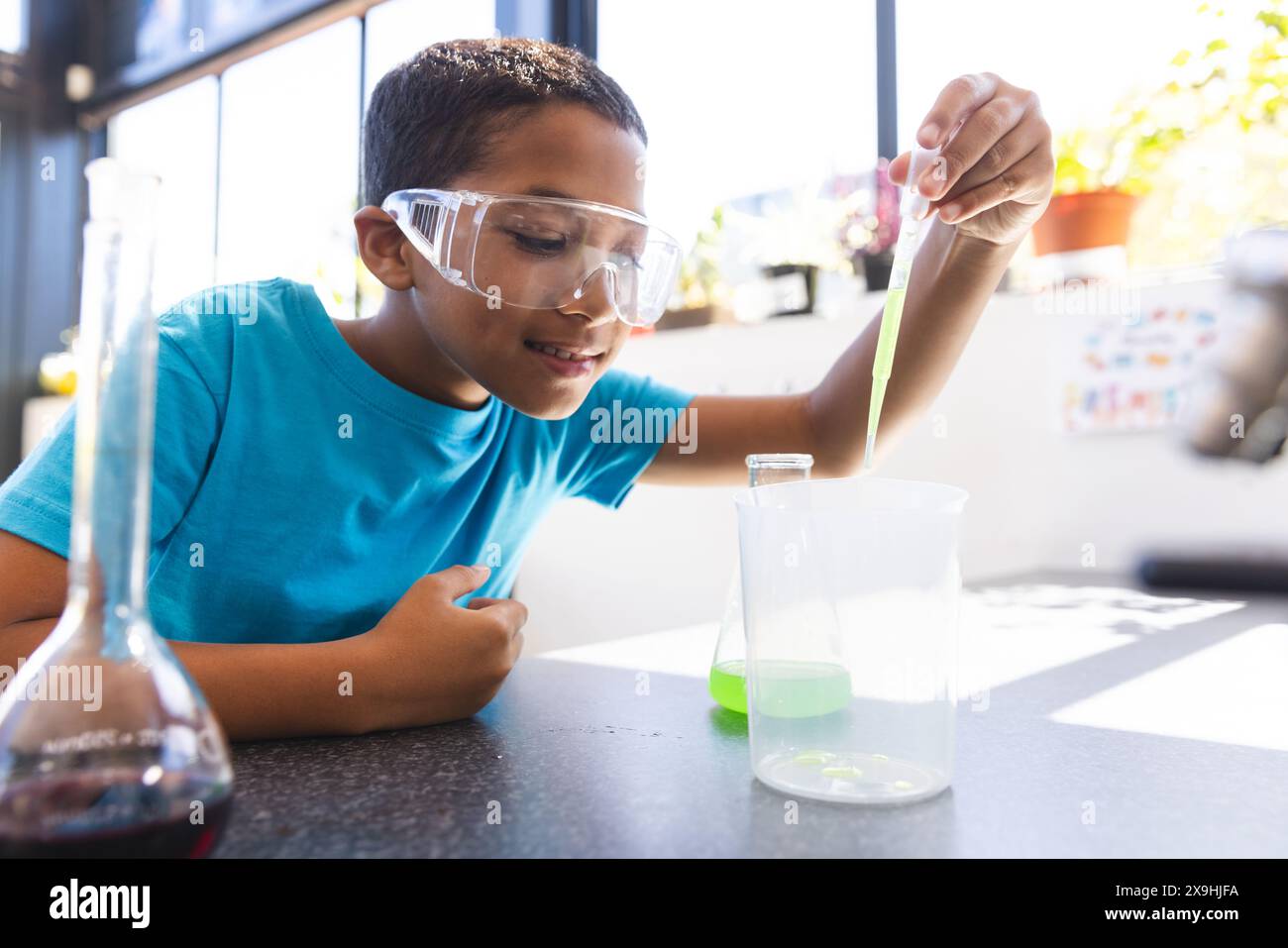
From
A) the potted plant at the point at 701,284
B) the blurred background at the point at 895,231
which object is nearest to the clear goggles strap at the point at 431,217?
the blurred background at the point at 895,231

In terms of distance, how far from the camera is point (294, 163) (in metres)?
3.80

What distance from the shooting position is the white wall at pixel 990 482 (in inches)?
76.2

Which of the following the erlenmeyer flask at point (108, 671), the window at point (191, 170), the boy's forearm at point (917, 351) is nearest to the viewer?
the erlenmeyer flask at point (108, 671)

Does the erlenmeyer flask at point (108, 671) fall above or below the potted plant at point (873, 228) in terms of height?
below

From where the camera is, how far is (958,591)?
0.57 meters

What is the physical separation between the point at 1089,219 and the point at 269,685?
2.00m

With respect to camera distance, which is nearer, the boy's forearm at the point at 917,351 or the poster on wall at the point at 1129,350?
the boy's forearm at the point at 917,351

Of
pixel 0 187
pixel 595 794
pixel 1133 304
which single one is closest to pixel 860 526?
pixel 595 794

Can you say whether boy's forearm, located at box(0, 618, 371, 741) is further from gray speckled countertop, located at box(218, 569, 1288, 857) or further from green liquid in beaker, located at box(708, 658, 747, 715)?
green liquid in beaker, located at box(708, 658, 747, 715)

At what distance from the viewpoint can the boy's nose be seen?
0.88 m

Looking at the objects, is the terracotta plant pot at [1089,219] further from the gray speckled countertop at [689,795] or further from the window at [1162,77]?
the gray speckled countertop at [689,795]

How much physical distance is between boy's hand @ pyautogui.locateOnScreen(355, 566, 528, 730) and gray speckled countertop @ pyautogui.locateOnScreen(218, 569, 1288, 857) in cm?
2

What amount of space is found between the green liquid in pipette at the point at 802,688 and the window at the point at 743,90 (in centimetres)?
209

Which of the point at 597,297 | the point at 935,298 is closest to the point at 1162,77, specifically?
the point at 935,298
